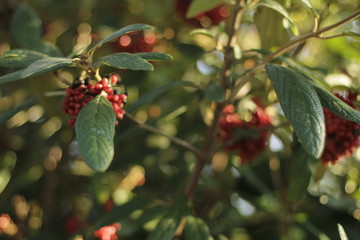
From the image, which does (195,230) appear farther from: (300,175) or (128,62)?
(128,62)

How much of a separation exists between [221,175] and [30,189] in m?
0.84

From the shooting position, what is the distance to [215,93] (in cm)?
132

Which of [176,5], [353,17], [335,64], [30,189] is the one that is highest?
[353,17]

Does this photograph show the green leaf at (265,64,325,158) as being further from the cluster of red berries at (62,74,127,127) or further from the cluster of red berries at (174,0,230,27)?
the cluster of red berries at (174,0,230,27)

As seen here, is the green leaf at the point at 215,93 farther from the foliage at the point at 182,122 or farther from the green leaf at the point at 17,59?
the green leaf at the point at 17,59

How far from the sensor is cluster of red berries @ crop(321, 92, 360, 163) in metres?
1.30

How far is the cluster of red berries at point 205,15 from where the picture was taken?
1.90 metres

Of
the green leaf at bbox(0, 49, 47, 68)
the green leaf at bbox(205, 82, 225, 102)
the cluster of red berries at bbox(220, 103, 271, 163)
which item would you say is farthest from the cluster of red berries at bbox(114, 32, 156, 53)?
the green leaf at bbox(0, 49, 47, 68)

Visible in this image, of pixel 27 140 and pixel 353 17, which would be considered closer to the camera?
pixel 353 17

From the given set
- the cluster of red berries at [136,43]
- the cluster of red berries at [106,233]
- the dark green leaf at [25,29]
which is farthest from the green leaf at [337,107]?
the cluster of red berries at [136,43]

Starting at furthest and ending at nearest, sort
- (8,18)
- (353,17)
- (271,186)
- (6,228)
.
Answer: (8,18)
(271,186)
(6,228)
(353,17)

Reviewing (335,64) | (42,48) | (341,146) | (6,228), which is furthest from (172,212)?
(335,64)

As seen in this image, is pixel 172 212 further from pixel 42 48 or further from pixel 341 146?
pixel 42 48

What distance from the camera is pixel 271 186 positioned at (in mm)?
1940
